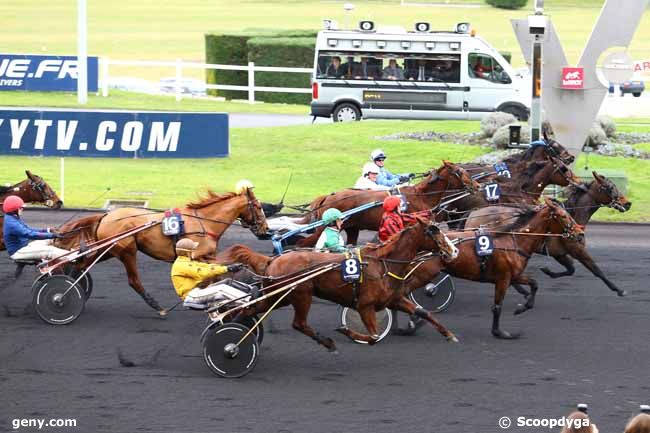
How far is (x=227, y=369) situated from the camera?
1101cm

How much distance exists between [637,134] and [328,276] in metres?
16.9

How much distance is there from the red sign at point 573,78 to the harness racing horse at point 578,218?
527cm

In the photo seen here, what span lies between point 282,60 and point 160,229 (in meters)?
23.5

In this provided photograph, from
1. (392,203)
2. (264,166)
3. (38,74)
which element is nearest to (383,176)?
(392,203)

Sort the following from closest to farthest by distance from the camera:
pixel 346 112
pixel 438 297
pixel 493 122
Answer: pixel 438 297, pixel 493 122, pixel 346 112

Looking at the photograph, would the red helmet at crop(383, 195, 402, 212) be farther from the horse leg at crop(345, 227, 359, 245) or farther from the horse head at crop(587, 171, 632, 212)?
the horse head at crop(587, 171, 632, 212)

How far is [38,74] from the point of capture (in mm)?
33062

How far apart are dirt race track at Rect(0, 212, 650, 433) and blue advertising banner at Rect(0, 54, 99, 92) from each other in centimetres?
1933

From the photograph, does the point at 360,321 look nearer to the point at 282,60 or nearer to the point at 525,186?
the point at 525,186

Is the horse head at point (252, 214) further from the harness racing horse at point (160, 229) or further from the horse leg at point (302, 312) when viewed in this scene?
the horse leg at point (302, 312)

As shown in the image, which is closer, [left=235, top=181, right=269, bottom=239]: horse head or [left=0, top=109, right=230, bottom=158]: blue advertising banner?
[left=235, top=181, right=269, bottom=239]: horse head

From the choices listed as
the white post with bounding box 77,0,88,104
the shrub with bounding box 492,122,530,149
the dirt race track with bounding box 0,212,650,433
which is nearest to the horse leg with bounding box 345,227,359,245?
the dirt race track with bounding box 0,212,650,433

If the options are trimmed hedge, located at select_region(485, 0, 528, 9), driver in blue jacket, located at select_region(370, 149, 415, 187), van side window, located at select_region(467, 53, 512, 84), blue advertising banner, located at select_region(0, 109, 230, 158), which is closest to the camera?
driver in blue jacket, located at select_region(370, 149, 415, 187)

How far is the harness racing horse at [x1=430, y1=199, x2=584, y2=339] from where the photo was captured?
1251cm
